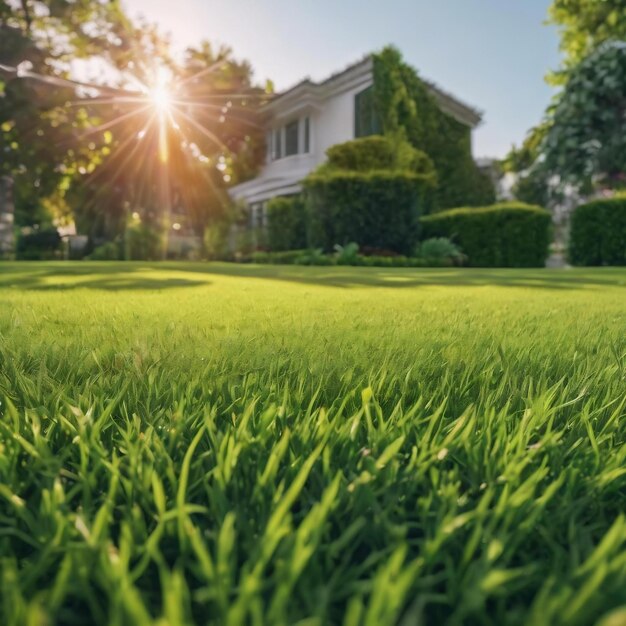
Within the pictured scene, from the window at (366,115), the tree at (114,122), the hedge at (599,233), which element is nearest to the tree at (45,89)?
the tree at (114,122)

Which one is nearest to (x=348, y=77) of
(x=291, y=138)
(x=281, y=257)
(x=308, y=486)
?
(x=291, y=138)

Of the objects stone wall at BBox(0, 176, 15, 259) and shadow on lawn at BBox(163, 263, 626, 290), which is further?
stone wall at BBox(0, 176, 15, 259)

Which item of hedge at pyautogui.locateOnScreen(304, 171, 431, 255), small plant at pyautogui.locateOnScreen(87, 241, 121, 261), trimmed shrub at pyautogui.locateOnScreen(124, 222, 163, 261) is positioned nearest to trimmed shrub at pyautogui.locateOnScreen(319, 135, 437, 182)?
hedge at pyautogui.locateOnScreen(304, 171, 431, 255)

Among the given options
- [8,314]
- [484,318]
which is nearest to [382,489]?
[484,318]

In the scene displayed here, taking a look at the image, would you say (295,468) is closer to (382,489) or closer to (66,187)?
(382,489)

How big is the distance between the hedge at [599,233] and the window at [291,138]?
1452 centimetres

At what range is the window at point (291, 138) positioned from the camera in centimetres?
2633

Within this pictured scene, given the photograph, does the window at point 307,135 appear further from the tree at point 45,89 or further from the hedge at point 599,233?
the hedge at point 599,233

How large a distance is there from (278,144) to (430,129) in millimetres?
7398

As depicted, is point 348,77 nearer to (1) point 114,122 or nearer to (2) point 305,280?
(1) point 114,122

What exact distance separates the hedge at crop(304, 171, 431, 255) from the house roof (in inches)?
319

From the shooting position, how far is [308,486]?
108cm

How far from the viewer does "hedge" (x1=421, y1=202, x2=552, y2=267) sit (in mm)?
15266

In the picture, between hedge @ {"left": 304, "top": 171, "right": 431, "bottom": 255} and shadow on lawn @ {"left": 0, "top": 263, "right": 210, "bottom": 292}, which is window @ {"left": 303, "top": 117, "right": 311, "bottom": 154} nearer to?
hedge @ {"left": 304, "top": 171, "right": 431, "bottom": 255}
